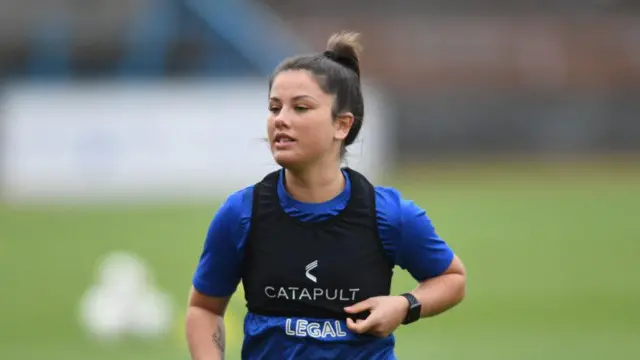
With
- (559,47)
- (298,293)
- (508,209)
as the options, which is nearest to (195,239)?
(508,209)

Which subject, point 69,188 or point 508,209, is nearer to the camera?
point 508,209

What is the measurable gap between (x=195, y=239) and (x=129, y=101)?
544 cm

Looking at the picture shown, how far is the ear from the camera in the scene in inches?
198

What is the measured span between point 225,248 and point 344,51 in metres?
0.83

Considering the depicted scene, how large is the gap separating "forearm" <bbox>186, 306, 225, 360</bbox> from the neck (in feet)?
1.78

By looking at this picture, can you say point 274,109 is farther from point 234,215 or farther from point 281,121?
point 234,215

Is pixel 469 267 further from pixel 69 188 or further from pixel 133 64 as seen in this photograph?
pixel 133 64

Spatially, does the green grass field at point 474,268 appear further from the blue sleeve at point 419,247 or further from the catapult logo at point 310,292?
the catapult logo at point 310,292

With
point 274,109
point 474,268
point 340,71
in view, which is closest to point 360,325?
point 274,109

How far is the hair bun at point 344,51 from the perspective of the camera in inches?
203

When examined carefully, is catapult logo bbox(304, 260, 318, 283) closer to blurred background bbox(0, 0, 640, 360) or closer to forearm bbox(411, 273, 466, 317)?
forearm bbox(411, 273, 466, 317)

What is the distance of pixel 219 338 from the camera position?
16.8ft

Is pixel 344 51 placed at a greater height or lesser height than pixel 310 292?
greater

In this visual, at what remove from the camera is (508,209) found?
64.7 feet
